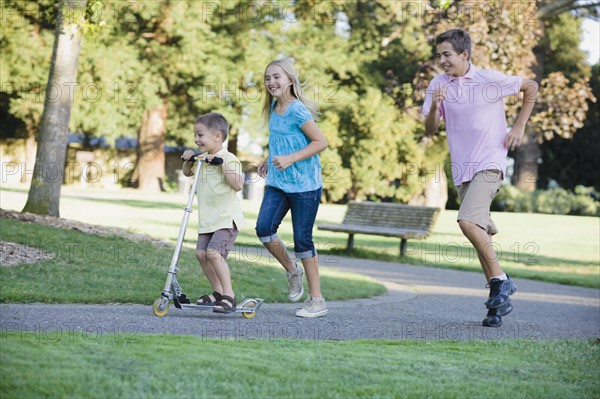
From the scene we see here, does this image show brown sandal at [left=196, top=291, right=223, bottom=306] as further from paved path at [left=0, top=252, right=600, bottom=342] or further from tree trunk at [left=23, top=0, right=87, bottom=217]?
tree trunk at [left=23, top=0, right=87, bottom=217]

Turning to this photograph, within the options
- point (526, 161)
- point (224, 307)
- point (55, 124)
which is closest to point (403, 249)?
point (55, 124)

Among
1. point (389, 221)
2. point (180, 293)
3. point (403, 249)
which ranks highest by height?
point (389, 221)

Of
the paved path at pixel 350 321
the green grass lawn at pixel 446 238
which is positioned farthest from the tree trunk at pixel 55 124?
the paved path at pixel 350 321

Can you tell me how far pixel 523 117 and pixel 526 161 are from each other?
34.1 metres

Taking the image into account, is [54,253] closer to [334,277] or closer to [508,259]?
[334,277]

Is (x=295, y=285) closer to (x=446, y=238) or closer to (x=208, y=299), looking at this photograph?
(x=208, y=299)

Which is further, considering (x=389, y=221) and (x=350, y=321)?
(x=389, y=221)

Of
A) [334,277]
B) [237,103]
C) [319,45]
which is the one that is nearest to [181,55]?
[237,103]

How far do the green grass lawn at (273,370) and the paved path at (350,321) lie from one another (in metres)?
0.45

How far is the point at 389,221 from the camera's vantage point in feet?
56.3

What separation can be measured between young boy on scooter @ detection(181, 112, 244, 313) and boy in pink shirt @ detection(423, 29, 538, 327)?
1.58 m

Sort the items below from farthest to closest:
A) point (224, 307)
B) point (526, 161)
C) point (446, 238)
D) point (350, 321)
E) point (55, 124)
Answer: point (526, 161) < point (446, 238) < point (55, 124) < point (350, 321) < point (224, 307)

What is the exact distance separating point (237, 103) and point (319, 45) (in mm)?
3903

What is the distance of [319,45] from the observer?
37625 millimetres
